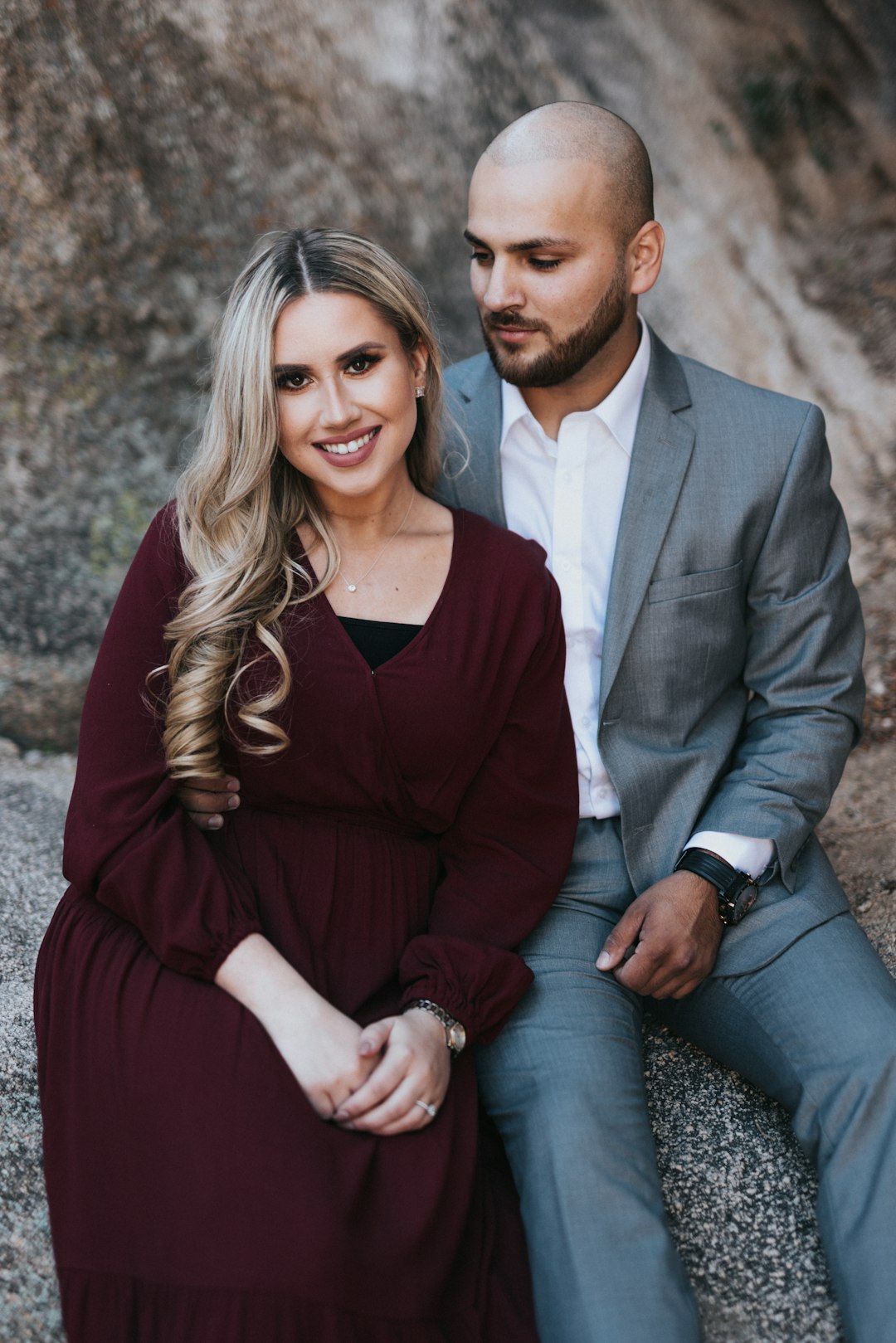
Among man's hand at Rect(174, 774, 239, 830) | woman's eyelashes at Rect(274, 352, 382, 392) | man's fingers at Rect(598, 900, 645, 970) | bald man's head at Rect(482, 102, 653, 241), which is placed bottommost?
man's fingers at Rect(598, 900, 645, 970)

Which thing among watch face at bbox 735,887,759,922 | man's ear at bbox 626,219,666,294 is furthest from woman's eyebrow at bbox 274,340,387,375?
watch face at bbox 735,887,759,922

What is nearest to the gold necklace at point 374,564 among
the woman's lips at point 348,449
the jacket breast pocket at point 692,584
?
Answer: the woman's lips at point 348,449

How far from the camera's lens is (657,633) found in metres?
2.62

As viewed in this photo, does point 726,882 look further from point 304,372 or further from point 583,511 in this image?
point 304,372

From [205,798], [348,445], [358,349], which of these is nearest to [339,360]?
[358,349]

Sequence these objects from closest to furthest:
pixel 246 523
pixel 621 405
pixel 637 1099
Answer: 1. pixel 637 1099
2. pixel 246 523
3. pixel 621 405

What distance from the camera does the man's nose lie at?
8.78ft

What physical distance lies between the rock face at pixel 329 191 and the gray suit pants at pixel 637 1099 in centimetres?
239

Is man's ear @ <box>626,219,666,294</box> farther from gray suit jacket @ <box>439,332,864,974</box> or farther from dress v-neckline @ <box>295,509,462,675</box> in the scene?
dress v-neckline @ <box>295,509,462,675</box>

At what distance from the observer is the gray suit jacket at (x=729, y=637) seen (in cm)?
260

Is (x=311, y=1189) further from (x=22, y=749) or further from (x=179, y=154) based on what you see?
(x=179, y=154)

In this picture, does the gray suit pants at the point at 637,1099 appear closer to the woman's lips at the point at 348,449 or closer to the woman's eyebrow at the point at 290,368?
the woman's lips at the point at 348,449

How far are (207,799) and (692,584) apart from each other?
3.64 ft

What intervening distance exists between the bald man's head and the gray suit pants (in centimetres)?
138
